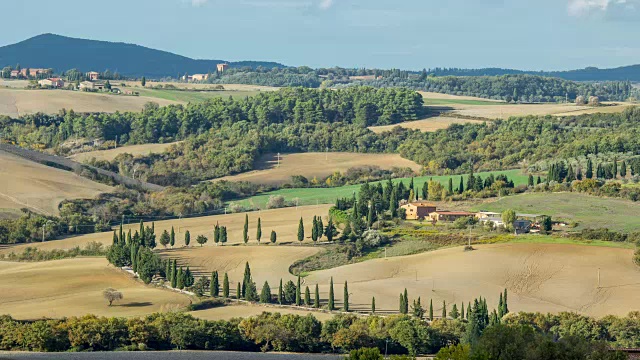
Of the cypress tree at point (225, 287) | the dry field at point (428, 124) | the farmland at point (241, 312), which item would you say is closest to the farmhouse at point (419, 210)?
the cypress tree at point (225, 287)

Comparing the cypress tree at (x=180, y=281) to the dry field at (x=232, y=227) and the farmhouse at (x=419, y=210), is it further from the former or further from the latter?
the farmhouse at (x=419, y=210)

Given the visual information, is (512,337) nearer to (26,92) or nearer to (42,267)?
(42,267)

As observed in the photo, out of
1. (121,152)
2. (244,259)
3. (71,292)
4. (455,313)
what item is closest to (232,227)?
(244,259)

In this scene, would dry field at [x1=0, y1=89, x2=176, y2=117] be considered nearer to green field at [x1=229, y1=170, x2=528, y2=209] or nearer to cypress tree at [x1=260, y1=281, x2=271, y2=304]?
green field at [x1=229, y1=170, x2=528, y2=209]

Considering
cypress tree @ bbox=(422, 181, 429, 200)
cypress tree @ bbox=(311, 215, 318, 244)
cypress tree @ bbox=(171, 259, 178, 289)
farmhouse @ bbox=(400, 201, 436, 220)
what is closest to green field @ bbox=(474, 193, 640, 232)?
farmhouse @ bbox=(400, 201, 436, 220)

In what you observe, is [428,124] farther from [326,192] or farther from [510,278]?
[510,278]
